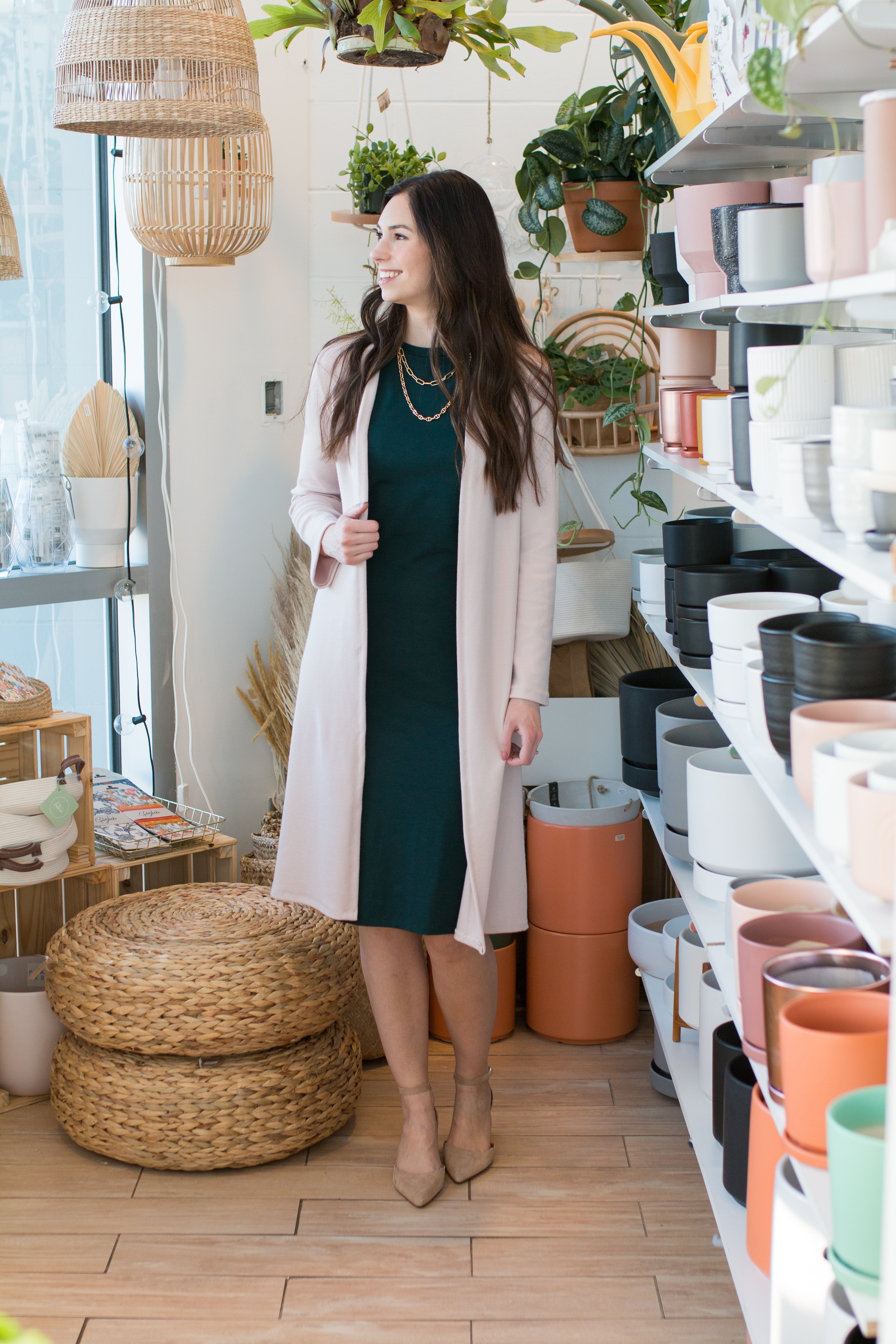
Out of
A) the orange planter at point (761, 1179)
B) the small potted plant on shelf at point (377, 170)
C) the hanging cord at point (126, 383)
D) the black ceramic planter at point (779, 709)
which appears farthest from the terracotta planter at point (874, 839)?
the hanging cord at point (126, 383)

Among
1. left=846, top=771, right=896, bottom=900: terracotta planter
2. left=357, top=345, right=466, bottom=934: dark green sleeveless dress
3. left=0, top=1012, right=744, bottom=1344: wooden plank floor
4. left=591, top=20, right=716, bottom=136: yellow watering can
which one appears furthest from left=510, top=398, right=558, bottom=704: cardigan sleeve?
left=846, top=771, right=896, bottom=900: terracotta planter

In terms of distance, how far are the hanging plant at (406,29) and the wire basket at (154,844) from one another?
5.27ft

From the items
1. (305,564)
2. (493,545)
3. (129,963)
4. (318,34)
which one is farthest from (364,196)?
(129,963)

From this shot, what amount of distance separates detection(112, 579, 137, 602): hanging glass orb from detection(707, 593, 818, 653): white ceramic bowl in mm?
1679

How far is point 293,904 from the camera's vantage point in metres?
2.59

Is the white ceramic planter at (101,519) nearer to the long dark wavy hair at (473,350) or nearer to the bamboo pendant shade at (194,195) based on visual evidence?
the bamboo pendant shade at (194,195)

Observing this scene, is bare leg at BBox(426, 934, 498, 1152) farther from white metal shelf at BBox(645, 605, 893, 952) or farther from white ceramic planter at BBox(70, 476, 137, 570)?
white ceramic planter at BBox(70, 476, 137, 570)

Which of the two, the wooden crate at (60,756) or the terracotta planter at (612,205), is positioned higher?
the terracotta planter at (612,205)

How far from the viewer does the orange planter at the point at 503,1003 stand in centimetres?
282

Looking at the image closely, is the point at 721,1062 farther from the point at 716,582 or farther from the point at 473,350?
the point at 473,350

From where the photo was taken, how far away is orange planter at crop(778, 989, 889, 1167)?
3.59 ft

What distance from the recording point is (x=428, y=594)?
2113mm

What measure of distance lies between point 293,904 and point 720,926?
1.09 m

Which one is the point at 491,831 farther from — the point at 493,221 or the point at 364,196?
the point at 364,196
